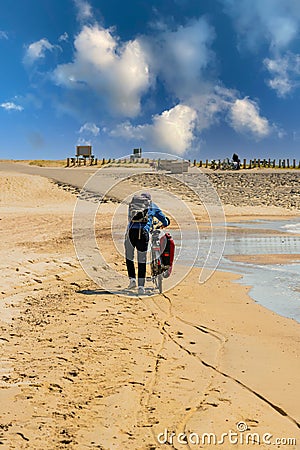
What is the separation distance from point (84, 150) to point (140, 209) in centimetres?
5218

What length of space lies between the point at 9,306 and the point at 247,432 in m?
4.97

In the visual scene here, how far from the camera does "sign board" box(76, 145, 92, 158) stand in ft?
196

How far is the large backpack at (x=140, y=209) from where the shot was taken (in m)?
9.19

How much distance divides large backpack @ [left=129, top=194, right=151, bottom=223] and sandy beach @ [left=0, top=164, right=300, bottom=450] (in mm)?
1425

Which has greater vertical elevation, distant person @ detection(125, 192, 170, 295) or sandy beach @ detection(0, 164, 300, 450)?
distant person @ detection(125, 192, 170, 295)

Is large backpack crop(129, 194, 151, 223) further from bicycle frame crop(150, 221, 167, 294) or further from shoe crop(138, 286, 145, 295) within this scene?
shoe crop(138, 286, 145, 295)

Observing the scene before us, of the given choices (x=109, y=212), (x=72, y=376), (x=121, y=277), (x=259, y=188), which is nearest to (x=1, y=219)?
(x=109, y=212)

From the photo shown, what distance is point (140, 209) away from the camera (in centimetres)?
920

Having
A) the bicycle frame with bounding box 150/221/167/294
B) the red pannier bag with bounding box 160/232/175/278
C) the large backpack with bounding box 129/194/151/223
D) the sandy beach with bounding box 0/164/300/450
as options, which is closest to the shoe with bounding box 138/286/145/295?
the sandy beach with bounding box 0/164/300/450

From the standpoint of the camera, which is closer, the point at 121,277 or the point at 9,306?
the point at 9,306

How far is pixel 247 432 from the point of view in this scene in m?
4.46

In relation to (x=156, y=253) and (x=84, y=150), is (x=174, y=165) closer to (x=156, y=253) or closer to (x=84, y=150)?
(x=84, y=150)

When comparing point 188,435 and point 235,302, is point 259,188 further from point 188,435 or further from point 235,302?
point 188,435

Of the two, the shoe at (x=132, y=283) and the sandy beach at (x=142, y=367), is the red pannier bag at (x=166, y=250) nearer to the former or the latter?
the sandy beach at (x=142, y=367)
